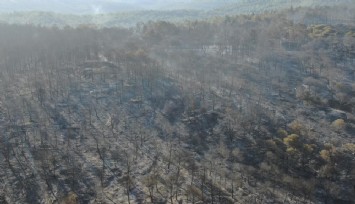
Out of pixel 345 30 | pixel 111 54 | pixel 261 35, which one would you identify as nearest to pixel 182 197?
pixel 111 54

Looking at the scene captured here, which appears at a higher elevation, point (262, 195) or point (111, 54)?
point (111, 54)

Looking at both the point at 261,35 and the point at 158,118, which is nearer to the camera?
the point at 158,118

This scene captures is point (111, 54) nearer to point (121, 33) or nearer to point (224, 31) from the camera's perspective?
point (121, 33)

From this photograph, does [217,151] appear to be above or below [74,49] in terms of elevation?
below

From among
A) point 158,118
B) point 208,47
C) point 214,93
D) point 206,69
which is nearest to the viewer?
point 158,118

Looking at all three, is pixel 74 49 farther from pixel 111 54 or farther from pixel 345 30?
pixel 345 30

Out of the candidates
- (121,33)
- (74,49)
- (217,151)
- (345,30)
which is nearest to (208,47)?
(121,33)

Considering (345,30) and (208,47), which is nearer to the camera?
(208,47)

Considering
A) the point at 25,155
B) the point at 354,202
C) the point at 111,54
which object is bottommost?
the point at 354,202

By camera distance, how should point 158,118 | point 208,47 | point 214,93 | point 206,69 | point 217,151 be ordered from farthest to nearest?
point 208,47 → point 206,69 → point 214,93 → point 158,118 → point 217,151
